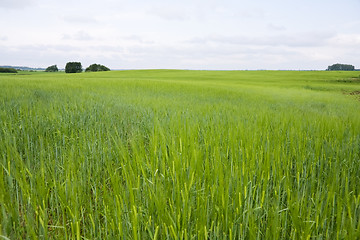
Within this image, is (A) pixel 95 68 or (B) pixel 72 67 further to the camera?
(A) pixel 95 68

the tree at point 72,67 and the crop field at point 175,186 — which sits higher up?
the tree at point 72,67

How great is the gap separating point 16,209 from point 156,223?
26.5 inches

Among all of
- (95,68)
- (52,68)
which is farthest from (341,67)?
(52,68)

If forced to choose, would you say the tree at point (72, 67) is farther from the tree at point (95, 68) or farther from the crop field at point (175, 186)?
the crop field at point (175, 186)

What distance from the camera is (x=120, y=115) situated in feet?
12.6

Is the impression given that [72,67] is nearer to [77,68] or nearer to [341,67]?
[77,68]

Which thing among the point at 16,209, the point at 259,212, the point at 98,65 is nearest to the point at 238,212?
the point at 259,212

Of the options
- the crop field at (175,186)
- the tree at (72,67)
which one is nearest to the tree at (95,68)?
the tree at (72,67)

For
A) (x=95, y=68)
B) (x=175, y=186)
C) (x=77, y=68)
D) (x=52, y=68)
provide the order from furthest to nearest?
(x=52, y=68) → (x=95, y=68) → (x=77, y=68) → (x=175, y=186)

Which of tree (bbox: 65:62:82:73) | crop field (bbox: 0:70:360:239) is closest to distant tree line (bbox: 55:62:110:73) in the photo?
tree (bbox: 65:62:82:73)

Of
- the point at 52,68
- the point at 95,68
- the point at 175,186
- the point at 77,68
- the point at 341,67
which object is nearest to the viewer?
the point at 175,186

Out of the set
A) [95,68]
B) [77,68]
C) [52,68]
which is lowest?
[77,68]

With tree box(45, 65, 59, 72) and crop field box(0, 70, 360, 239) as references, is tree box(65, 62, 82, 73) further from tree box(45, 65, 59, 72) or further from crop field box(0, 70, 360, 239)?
crop field box(0, 70, 360, 239)

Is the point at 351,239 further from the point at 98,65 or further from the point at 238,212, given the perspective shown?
the point at 98,65
